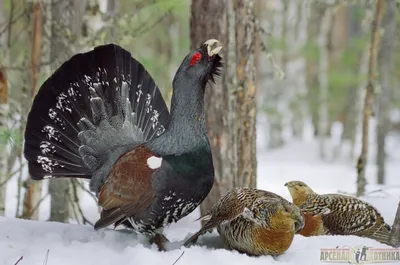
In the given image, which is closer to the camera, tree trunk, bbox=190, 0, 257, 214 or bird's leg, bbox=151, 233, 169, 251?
bird's leg, bbox=151, 233, 169, 251

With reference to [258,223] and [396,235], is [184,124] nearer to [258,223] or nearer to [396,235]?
[258,223]

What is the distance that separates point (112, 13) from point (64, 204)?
7.86ft

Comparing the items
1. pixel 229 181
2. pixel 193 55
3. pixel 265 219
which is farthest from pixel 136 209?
pixel 229 181

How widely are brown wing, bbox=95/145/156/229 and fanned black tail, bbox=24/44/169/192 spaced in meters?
0.40

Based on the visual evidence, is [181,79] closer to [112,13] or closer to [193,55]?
[193,55]

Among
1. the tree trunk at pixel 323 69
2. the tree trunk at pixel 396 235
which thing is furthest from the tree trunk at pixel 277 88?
the tree trunk at pixel 396 235

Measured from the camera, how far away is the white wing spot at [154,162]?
155 inches

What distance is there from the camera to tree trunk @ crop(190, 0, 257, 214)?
544 centimetres

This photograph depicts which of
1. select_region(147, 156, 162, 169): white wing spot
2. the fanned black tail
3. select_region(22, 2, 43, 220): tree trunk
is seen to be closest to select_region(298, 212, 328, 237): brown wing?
select_region(147, 156, 162, 169): white wing spot

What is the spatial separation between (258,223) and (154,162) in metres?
0.84

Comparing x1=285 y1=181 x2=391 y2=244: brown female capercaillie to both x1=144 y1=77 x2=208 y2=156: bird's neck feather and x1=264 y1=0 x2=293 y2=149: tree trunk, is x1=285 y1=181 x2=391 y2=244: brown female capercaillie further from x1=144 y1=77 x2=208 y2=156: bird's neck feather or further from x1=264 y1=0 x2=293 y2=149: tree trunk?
x1=264 y1=0 x2=293 y2=149: tree trunk

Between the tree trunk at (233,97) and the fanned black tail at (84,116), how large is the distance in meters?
0.92

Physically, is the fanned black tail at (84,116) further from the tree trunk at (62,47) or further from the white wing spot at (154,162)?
the tree trunk at (62,47)

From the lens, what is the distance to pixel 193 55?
4098 millimetres
